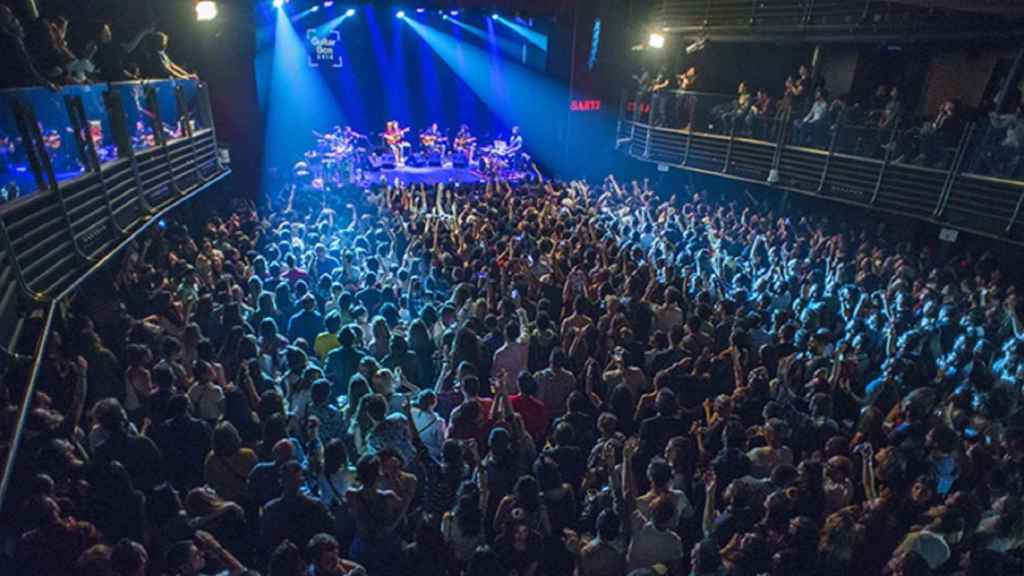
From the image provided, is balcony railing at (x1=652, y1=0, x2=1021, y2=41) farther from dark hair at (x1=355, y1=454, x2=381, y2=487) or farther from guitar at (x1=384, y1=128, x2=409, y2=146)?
dark hair at (x1=355, y1=454, x2=381, y2=487)

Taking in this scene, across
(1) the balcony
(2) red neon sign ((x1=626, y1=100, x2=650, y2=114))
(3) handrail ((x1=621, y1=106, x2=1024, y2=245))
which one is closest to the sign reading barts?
(2) red neon sign ((x1=626, y1=100, x2=650, y2=114))

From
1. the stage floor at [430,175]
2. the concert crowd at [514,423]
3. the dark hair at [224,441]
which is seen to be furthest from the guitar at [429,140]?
the dark hair at [224,441]

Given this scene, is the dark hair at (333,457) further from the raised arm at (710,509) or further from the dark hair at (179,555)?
the raised arm at (710,509)

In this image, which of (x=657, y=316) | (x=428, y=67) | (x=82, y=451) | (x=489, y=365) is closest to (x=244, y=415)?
(x=82, y=451)

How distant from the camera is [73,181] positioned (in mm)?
5523

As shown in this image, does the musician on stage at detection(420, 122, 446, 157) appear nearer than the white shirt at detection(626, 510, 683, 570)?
No

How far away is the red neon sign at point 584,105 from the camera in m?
18.4

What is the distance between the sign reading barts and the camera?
1967 centimetres

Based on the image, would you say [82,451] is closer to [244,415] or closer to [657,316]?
[244,415]

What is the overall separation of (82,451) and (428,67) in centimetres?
2022

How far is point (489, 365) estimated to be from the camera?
5.86 m

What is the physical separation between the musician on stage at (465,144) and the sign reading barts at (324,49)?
4697mm

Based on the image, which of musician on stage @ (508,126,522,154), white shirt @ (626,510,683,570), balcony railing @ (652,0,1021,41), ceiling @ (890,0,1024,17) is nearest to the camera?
white shirt @ (626,510,683,570)

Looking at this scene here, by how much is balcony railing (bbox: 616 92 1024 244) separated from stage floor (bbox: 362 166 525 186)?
16.6 feet
